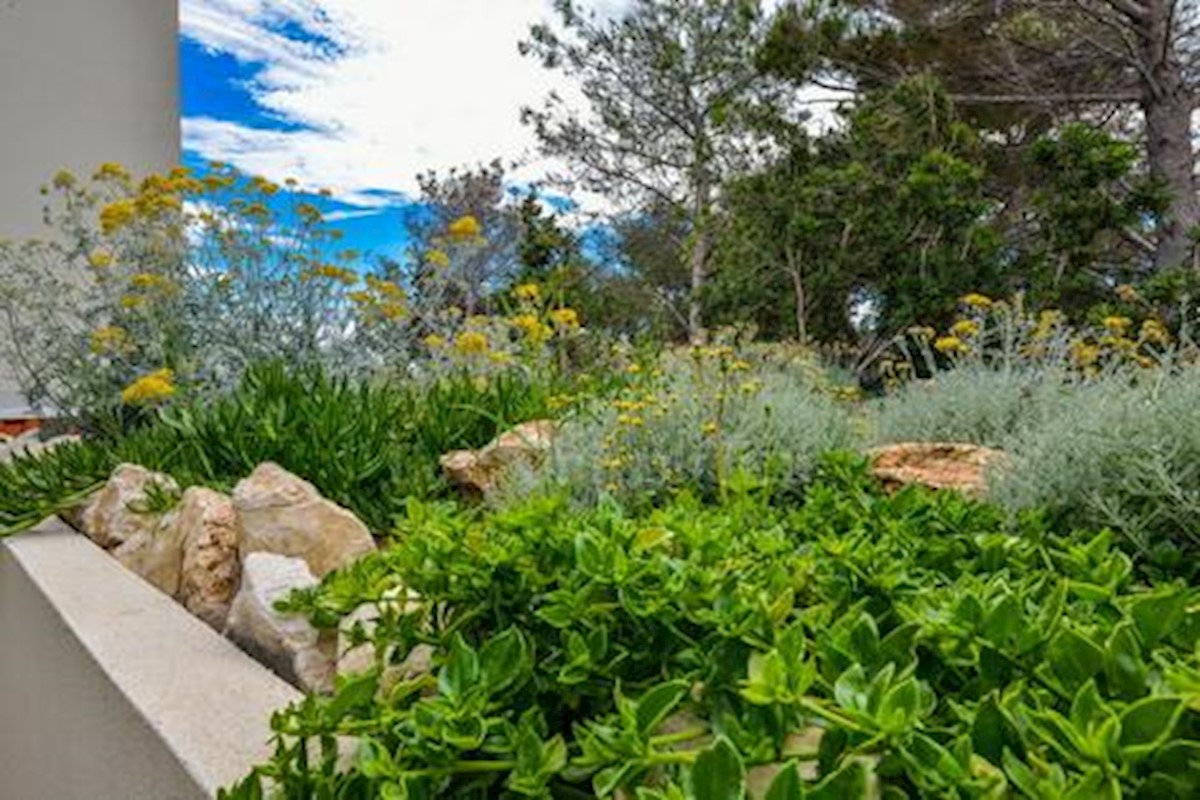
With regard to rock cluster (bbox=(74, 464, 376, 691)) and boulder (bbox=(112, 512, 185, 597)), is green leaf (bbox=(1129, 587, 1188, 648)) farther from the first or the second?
boulder (bbox=(112, 512, 185, 597))

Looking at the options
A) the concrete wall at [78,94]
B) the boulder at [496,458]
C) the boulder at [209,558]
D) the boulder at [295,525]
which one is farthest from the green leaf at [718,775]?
the concrete wall at [78,94]

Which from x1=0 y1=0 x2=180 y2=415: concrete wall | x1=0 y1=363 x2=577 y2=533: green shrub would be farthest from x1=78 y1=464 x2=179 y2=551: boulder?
x1=0 y1=0 x2=180 y2=415: concrete wall

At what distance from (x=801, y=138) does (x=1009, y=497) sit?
735cm

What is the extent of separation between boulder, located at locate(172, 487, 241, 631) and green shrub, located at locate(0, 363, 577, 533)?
438 mm

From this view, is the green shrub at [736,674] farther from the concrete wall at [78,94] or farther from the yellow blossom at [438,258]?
the concrete wall at [78,94]

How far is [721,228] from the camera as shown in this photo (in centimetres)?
1059

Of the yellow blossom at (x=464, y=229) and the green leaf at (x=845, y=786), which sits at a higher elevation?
the yellow blossom at (x=464, y=229)

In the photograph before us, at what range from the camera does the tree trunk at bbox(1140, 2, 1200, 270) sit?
25.9ft

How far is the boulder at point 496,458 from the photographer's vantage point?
8.89 feet

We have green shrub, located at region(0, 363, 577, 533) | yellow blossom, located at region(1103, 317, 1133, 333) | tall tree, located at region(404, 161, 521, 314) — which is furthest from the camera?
tall tree, located at region(404, 161, 521, 314)

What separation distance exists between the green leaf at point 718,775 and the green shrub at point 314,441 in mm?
2099

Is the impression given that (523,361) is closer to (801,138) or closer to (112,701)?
(112,701)

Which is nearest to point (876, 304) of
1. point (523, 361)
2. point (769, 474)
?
point (523, 361)

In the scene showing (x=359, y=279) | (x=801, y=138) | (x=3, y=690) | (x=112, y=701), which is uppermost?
(x=801, y=138)
